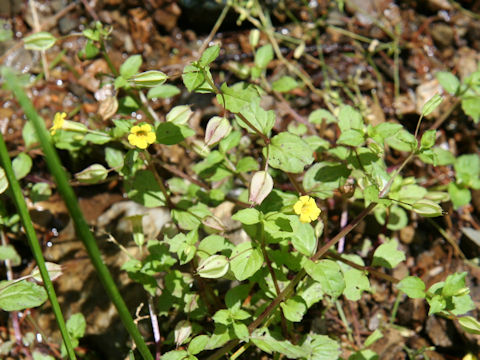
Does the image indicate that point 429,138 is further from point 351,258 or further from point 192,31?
point 192,31

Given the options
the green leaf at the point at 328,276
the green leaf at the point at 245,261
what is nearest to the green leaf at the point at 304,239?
the green leaf at the point at 328,276

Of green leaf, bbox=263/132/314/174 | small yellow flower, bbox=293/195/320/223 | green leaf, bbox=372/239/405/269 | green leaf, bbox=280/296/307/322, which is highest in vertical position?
green leaf, bbox=263/132/314/174

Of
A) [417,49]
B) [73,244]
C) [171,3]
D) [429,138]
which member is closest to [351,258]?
[429,138]

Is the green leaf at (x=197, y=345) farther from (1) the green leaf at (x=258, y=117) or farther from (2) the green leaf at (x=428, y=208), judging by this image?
(2) the green leaf at (x=428, y=208)

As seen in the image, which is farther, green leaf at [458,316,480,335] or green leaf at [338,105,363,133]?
green leaf at [338,105,363,133]

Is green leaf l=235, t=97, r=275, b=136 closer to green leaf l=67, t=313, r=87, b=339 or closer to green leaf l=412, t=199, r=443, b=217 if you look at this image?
green leaf l=412, t=199, r=443, b=217

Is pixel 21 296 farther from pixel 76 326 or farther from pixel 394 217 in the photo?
pixel 394 217

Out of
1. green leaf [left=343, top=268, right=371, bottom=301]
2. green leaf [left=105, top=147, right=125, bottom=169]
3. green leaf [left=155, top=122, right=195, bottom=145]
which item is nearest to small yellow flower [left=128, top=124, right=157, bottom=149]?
green leaf [left=155, top=122, right=195, bottom=145]
